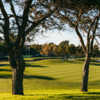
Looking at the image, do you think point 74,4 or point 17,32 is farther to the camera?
point 17,32

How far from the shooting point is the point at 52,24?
12031 millimetres

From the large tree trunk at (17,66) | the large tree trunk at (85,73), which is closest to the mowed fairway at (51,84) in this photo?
the large tree trunk at (85,73)

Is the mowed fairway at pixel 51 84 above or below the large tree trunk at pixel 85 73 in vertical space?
below

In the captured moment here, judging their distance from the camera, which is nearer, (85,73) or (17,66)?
(17,66)

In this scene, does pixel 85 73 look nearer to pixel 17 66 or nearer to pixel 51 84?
pixel 17 66

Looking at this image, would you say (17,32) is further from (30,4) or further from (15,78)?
(15,78)

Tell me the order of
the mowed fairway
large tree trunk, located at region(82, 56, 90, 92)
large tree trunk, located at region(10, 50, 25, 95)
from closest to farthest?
large tree trunk, located at region(10, 50, 25, 95) < the mowed fairway < large tree trunk, located at region(82, 56, 90, 92)

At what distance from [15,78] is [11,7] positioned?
352 centimetres

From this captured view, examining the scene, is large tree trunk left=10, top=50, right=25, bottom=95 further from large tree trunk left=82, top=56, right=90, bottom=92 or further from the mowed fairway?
large tree trunk left=82, top=56, right=90, bottom=92

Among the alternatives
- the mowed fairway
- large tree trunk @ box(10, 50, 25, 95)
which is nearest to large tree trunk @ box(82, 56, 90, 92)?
the mowed fairway

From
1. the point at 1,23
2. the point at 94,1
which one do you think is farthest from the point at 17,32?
the point at 94,1

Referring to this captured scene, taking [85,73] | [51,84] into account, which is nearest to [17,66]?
[85,73]

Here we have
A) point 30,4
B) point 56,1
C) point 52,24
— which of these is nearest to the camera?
point 56,1

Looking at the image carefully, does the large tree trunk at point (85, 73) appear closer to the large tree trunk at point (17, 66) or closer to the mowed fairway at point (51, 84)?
the mowed fairway at point (51, 84)
